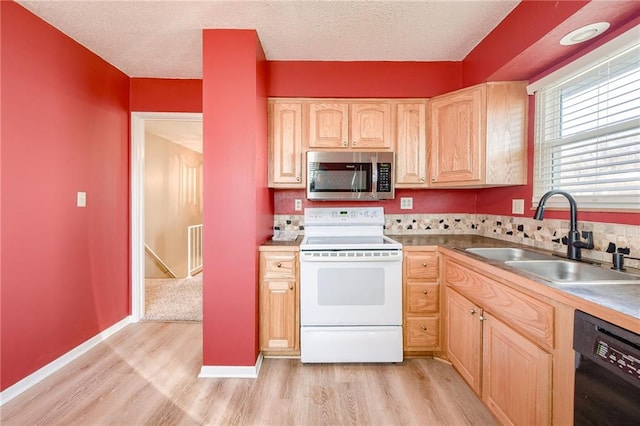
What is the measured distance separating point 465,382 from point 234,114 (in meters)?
2.44

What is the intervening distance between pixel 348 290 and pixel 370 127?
142 centimetres

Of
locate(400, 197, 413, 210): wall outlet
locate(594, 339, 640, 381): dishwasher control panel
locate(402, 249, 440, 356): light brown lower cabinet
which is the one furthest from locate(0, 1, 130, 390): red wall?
locate(594, 339, 640, 381): dishwasher control panel

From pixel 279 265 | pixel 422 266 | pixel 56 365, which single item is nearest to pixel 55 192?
pixel 56 365

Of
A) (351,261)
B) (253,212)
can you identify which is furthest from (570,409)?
(253,212)

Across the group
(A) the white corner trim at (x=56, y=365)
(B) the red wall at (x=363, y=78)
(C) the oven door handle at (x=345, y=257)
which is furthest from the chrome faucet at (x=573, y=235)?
(A) the white corner trim at (x=56, y=365)

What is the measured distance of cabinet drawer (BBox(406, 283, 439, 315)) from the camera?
7.48 ft

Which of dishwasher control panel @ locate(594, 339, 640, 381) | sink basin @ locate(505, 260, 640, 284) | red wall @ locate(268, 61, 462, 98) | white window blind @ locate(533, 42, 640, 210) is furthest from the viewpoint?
red wall @ locate(268, 61, 462, 98)

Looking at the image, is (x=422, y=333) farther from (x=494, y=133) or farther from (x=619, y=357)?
(x=494, y=133)

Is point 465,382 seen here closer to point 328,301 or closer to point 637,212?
point 328,301

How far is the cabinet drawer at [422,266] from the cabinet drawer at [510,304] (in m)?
0.25

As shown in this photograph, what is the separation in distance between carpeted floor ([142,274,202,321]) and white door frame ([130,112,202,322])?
0.27 m

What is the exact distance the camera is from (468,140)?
7.59 feet

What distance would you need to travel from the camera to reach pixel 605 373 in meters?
0.94

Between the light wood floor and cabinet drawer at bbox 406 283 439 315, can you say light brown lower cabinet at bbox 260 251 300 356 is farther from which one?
cabinet drawer at bbox 406 283 439 315
